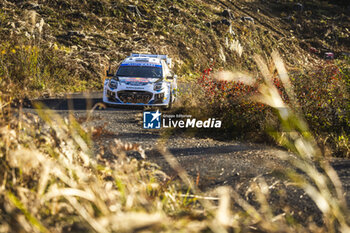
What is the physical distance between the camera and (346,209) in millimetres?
3688

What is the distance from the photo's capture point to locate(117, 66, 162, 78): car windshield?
10156 millimetres

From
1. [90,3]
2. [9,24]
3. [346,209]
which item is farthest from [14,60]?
[90,3]

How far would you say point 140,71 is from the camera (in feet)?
33.9

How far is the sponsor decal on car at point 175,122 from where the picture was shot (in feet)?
26.8

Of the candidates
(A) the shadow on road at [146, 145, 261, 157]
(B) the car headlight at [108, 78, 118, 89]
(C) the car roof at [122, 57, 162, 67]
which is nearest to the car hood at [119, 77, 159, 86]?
(B) the car headlight at [108, 78, 118, 89]

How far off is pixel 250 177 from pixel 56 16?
18.7 metres

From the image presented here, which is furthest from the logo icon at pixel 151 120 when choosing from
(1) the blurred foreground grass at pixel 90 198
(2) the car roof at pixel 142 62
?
(1) the blurred foreground grass at pixel 90 198

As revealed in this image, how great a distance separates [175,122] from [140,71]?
2.63m

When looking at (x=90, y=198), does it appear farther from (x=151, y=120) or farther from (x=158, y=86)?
(x=158, y=86)

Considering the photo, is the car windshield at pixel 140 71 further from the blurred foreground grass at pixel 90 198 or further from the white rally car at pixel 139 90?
the blurred foreground grass at pixel 90 198

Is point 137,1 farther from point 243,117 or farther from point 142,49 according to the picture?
point 243,117

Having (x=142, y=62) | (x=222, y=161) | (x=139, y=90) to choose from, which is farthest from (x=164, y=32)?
(x=222, y=161)

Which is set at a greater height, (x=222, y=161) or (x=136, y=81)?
(x=136, y=81)

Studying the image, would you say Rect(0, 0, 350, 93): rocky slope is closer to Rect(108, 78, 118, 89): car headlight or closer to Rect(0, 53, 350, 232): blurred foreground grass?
Rect(108, 78, 118, 89): car headlight
